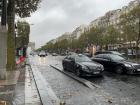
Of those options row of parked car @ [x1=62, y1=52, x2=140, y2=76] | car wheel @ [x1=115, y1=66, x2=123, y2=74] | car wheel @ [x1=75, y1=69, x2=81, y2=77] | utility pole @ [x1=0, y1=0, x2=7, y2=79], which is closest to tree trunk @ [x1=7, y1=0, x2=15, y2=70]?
row of parked car @ [x1=62, y1=52, x2=140, y2=76]

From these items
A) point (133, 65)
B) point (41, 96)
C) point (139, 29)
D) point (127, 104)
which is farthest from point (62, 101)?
point (139, 29)

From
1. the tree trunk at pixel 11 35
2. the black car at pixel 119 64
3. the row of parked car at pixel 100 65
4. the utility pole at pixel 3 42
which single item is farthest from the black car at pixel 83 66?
the tree trunk at pixel 11 35

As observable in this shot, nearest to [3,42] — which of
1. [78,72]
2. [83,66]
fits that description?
[83,66]

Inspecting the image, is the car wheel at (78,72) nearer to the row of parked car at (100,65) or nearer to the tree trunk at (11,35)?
the row of parked car at (100,65)

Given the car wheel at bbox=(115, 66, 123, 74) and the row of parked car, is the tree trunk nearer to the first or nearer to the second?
the row of parked car

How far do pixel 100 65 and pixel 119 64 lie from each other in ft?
6.63

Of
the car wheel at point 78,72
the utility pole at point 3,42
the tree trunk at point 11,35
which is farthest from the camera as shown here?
the tree trunk at point 11,35

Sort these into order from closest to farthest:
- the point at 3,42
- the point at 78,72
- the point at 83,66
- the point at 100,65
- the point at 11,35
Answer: the point at 3,42, the point at 83,66, the point at 100,65, the point at 78,72, the point at 11,35

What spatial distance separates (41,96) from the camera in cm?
1187

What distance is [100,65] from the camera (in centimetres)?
2011

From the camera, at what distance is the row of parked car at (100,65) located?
19656 millimetres

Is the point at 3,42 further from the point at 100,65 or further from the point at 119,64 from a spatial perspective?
the point at 119,64

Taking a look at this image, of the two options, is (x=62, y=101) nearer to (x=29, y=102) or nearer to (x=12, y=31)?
(x=29, y=102)

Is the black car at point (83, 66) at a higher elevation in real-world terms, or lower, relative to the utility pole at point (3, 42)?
lower
